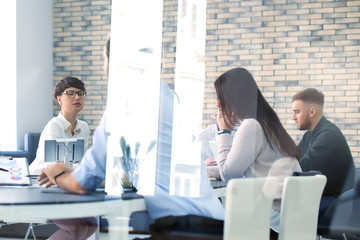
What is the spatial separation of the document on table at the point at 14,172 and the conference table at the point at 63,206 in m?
0.08

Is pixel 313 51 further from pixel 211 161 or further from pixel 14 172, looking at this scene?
pixel 14 172

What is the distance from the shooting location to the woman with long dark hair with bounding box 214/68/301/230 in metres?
2.22

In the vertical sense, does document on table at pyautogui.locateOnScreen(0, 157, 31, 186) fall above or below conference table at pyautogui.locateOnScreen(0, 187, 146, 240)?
above

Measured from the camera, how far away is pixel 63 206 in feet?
6.48

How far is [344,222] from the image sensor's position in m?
3.20

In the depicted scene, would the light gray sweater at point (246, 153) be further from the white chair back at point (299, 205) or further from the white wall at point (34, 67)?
the white wall at point (34, 67)

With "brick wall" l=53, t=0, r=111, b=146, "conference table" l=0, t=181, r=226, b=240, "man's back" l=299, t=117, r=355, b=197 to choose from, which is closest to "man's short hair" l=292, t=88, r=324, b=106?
"man's back" l=299, t=117, r=355, b=197

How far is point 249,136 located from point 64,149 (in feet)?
2.98

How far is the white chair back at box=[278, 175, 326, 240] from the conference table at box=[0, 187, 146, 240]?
706 millimetres

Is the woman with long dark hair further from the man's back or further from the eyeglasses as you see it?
the eyeglasses

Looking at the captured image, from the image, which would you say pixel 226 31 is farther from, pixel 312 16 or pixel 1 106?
pixel 1 106

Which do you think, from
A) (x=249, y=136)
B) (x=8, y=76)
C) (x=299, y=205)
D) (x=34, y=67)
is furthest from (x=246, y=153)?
(x=8, y=76)

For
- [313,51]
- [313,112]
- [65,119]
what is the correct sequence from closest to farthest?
[65,119] → [313,112] → [313,51]

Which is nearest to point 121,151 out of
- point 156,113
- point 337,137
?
point 156,113
